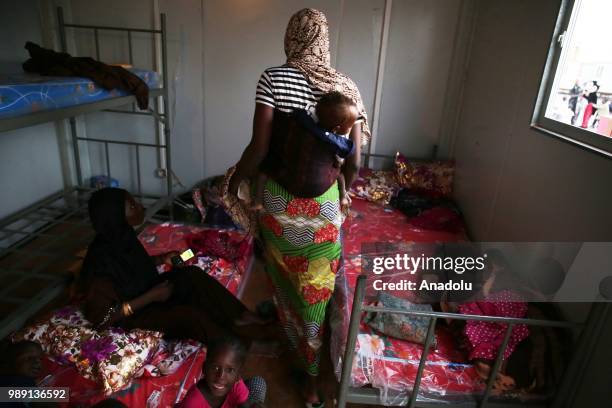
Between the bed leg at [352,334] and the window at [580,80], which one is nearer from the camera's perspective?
the bed leg at [352,334]

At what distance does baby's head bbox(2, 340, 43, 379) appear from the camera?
144 cm

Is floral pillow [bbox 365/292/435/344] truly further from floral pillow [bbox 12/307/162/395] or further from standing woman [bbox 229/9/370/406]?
floral pillow [bbox 12/307/162/395]

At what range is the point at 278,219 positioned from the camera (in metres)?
1.63

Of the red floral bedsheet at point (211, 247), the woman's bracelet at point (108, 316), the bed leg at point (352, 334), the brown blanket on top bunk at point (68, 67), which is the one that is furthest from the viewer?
the red floral bedsheet at point (211, 247)

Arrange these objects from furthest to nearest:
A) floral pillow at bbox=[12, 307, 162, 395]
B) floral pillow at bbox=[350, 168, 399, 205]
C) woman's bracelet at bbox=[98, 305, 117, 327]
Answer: floral pillow at bbox=[350, 168, 399, 205]
woman's bracelet at bbox=[98, 305, 117, 327]
floral pillow at bbox=[12, 307, 162, 395]

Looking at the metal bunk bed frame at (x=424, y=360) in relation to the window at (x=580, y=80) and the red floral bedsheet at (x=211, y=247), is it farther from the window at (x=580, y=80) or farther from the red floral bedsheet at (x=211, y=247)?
the red floral bedsheet at (x=211, y=247)

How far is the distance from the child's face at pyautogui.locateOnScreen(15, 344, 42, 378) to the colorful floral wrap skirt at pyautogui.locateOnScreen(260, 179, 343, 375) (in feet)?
3.22

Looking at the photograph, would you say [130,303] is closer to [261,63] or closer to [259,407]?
[259,407]

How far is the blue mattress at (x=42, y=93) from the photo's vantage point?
1717 millimetres

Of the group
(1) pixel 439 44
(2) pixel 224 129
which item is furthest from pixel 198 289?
(1) pixel 439 44

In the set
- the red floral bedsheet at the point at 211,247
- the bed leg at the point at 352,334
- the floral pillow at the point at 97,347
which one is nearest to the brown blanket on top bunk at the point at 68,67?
the red floral bedsheet at the point at 211,247

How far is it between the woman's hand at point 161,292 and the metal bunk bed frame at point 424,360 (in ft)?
3.34

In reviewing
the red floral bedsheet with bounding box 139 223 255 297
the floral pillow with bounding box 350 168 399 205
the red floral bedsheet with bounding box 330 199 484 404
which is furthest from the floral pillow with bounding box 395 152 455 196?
the red floral bedsheet with bounding box 330 199 484 404

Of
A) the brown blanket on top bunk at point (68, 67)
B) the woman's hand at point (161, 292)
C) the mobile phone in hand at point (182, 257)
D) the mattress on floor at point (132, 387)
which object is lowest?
the mattress on floor at point (132, 387)
